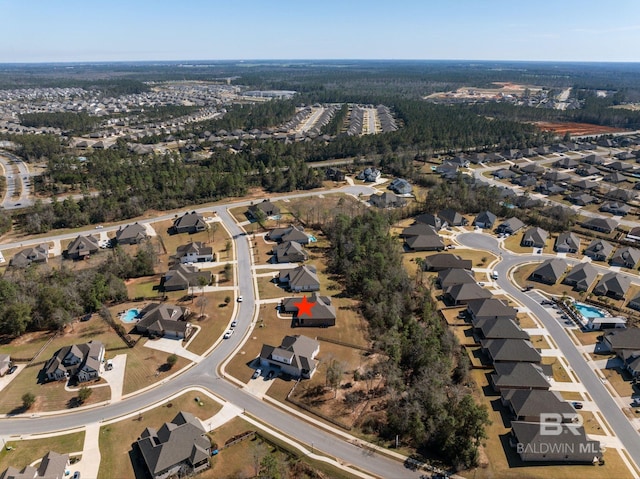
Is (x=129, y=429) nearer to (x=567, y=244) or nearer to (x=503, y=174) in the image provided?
(x=567, y=244)

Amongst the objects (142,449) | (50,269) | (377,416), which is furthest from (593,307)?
(50,269)

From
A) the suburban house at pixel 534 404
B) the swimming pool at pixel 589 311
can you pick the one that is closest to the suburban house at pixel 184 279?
the suburban house at pixel 534 404

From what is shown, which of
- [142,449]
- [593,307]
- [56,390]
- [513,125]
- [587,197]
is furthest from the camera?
[513,125]

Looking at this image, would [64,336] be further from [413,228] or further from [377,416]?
[413,228]

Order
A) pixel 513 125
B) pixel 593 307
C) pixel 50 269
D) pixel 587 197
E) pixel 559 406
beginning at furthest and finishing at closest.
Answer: pixel 513 125 < pixel 587 197 < pixel 50 269 < pixel 593 307 < pixel 559 406

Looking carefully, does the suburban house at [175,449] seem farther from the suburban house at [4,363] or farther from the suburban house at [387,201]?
the suburban house at [387,201]

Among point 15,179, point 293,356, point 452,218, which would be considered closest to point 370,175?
point 452,218
